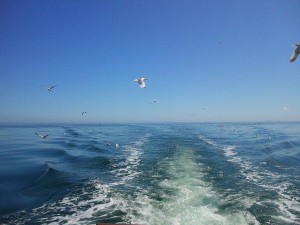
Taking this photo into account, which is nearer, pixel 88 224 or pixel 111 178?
pixel 88 224

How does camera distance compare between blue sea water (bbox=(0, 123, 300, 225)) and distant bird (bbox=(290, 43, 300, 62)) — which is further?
blue sea water (bbox=(0, 123, 300, 225))

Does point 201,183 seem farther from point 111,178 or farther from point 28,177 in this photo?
point 28,177

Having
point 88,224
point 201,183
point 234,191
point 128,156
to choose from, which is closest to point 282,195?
point 234,191

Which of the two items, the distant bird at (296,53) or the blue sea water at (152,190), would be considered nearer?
the distant bird at (296,53)

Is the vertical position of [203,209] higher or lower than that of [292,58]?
lower

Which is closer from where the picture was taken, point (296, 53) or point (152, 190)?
point (296, 53)

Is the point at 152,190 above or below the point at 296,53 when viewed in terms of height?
below

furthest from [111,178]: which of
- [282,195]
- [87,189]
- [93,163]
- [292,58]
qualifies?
[292,58]

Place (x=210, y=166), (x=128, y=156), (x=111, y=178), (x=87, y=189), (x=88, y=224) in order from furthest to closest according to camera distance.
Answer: (x=128, y=156), (x=210, y=166), (x=111, y=178), (x=87, y=189), (x=88, y=224)

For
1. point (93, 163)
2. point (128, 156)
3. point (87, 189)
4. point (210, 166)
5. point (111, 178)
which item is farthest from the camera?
point (128, 156)

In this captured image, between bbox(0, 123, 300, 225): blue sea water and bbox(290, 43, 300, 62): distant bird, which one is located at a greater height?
bbox(290, 43, 300, 62): distant bird

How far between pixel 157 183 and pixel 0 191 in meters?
11.8

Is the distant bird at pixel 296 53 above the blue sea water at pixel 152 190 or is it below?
above

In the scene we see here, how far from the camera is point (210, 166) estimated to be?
79.1 ft
